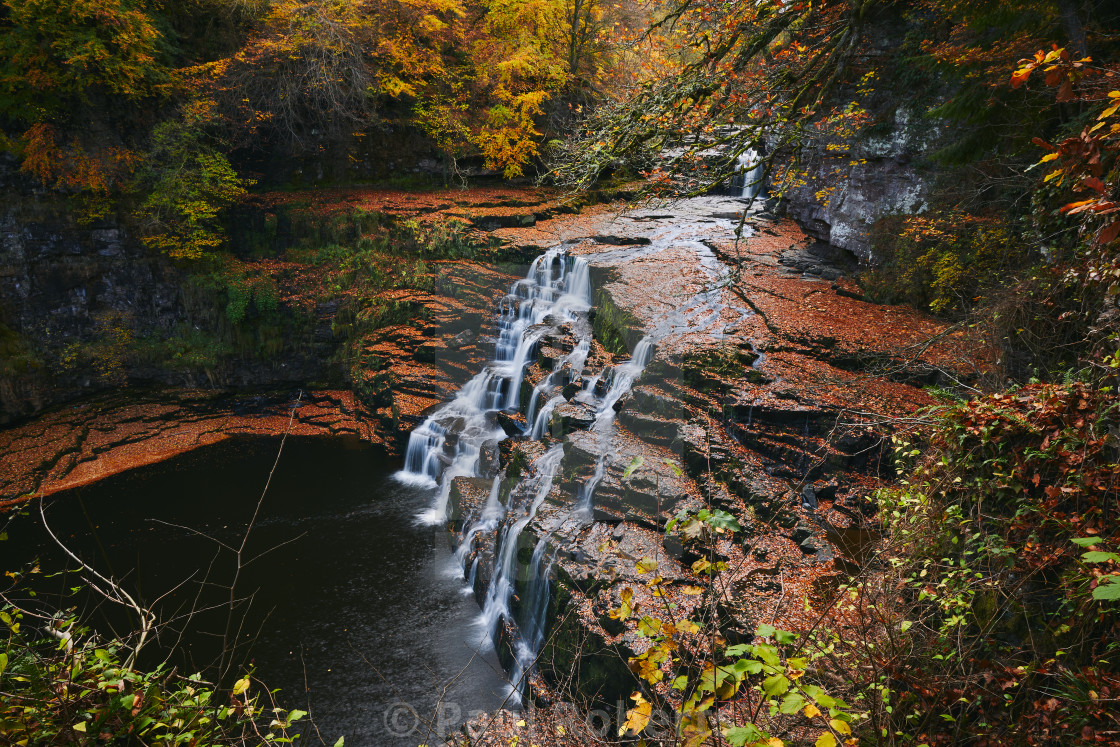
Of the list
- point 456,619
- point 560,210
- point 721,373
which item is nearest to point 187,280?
point 560,210

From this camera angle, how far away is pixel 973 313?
248 inches

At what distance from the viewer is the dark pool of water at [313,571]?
6871 millimetres

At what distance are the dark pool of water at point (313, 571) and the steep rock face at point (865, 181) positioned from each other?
9.45 metres

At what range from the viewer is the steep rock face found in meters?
9.11

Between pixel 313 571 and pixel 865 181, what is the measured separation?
1190 cm

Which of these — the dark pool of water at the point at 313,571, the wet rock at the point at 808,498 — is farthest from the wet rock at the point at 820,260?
the dark pool of water at the point at 313,571

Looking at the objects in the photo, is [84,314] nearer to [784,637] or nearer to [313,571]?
[313,571]

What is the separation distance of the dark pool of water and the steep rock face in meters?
9.45

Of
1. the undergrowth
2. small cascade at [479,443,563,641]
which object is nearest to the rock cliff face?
small cascade at [479,443,563,641]

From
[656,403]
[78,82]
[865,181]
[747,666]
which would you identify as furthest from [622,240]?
[747,666]

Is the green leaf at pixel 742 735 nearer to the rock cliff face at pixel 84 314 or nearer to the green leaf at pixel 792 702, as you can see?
the green leaf at pixel 792 702

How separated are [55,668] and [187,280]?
14.4 meters

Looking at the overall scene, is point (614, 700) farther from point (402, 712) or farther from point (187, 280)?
point (187, 280)

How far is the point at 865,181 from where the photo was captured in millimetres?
10078
